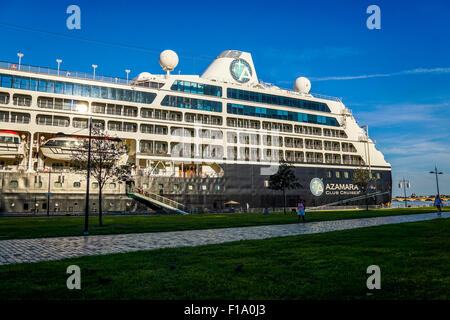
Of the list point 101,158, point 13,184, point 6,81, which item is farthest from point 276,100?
point 13,184

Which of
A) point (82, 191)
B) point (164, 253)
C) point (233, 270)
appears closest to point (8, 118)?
point (82, 191)

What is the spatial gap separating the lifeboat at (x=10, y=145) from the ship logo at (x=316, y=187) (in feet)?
115

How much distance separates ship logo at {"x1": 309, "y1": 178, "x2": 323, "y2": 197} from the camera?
1825 inches

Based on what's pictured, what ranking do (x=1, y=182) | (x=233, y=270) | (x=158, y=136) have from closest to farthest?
(x=233, y=270) < (x=1, y=182) < (x=158, y=136)

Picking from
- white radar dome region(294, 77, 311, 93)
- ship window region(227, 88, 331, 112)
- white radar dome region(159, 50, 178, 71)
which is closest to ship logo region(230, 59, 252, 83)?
ship window region(227, 88, 331, 112)

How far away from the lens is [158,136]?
38750 millimetres

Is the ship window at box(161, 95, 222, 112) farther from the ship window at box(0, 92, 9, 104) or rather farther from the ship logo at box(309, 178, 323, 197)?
the ship logo at box(309, 178, 323, 197)

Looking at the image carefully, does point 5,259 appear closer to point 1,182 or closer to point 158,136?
point 1,182

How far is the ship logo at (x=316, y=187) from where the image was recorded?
46.3 m

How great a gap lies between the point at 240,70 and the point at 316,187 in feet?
65.3

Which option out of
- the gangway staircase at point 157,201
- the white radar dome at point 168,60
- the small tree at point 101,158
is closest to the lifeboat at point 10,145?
the small tree at point 101,158

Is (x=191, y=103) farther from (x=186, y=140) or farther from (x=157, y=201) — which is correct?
(x=157, y=201)

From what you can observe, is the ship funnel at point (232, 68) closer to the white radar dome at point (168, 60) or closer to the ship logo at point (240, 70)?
the ship logo at point (240, 70)
